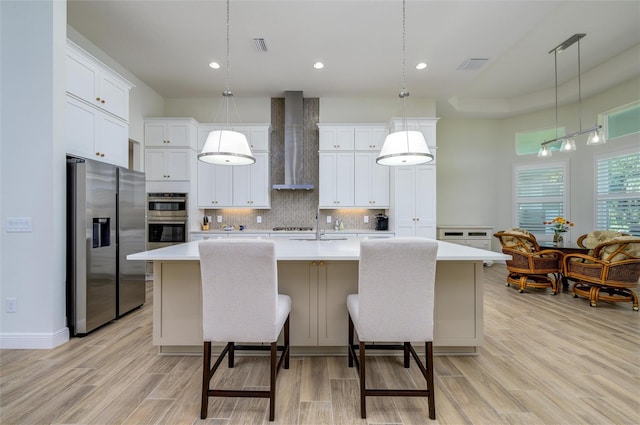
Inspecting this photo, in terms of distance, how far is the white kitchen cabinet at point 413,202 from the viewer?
4805mm

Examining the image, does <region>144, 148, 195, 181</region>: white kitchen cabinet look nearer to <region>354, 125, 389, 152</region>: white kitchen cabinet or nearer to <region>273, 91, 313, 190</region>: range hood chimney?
<region>273, 91, 313, 190</region>: range hood chimney

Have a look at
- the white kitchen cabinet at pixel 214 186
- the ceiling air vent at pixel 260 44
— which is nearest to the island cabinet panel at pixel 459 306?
the ceiling air vent at pixel 260 44

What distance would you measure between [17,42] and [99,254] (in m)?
1.98

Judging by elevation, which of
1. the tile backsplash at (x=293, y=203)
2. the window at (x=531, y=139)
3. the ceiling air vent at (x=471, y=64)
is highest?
the ceiling air vent at (x=471, y=64)

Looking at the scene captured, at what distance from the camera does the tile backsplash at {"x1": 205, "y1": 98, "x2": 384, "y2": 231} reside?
17.5 ft

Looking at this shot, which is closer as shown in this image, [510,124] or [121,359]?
[121,359]

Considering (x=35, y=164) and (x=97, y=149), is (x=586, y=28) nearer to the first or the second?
(x=97, y=149)

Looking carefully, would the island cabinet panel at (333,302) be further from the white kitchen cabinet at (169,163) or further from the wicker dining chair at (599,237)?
the wicker dining chair at (599,237)

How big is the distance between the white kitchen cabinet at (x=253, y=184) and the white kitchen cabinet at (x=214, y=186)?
11 cm

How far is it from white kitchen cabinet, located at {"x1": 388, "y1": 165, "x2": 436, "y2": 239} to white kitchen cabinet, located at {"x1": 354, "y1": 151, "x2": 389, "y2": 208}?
0.26m

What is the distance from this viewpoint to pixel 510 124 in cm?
627

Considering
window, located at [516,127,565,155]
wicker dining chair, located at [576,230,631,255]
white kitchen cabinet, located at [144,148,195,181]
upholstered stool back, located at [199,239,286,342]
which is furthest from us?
window, located at [516,127,565,155]

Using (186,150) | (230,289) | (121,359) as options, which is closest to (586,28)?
(230,289)

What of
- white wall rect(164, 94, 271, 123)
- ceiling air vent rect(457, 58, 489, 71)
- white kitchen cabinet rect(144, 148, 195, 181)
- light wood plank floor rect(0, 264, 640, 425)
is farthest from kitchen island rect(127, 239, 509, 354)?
white wall rect(164, 94, 271, 123)
